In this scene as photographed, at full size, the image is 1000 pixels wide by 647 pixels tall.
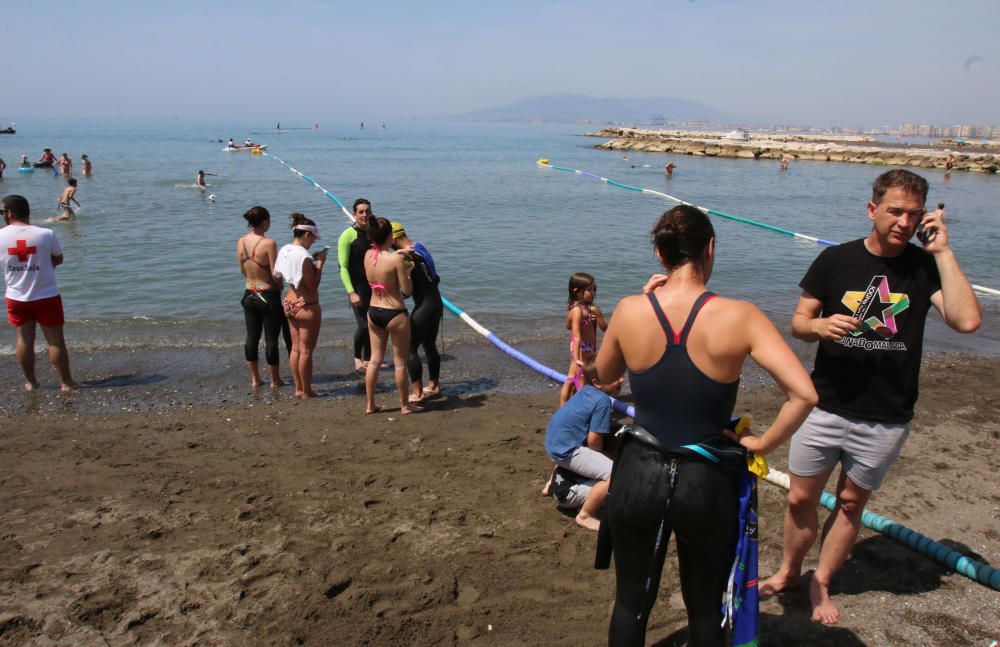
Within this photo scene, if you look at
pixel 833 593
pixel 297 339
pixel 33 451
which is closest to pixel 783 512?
pixel 833 593

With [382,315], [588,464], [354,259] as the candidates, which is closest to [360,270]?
[354,259]

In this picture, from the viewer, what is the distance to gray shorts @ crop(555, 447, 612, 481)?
443 cm

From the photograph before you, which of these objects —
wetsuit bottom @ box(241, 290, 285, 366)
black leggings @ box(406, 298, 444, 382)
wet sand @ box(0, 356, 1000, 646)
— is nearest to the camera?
wet sand @ box(0, 356, 1000, 646)

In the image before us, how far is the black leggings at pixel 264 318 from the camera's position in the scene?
22.5ft

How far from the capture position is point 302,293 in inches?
258

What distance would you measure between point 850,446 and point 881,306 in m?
0.69

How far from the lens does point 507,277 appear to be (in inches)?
544

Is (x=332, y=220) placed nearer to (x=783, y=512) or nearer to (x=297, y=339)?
(x=297, y=339)

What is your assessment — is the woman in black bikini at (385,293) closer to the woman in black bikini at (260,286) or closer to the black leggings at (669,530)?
the woman in black bikini at (260,286)

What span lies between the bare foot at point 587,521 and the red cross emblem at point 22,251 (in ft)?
19.4

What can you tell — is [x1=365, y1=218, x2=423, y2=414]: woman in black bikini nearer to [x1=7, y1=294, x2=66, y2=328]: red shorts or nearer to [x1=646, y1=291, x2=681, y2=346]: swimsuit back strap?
[x1=7, y1=294, x2=66, y2=328]: red shorts

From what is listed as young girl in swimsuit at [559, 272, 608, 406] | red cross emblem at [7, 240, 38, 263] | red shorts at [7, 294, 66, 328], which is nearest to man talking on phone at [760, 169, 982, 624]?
young girl in swimsuit at [559, 272, 608, 406]

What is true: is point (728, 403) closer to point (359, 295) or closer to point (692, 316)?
point (692, 316)

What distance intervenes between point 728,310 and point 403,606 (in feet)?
7.79
